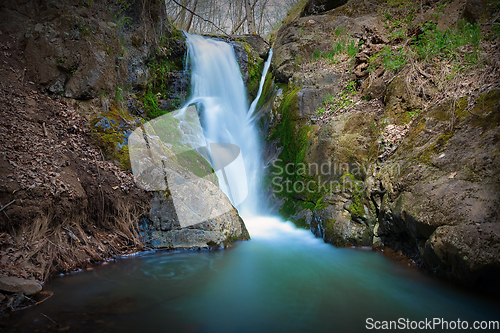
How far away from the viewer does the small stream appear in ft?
9.15

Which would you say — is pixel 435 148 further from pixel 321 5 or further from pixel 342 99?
pixel 321 5

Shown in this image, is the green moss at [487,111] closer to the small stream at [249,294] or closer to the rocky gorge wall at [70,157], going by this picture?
the small stream at [249,294]

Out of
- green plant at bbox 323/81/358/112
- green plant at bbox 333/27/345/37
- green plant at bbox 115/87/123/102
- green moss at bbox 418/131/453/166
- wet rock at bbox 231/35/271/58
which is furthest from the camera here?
wet rock at bbox 231/35/271/58

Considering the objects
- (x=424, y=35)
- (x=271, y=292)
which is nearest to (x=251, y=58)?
(x=424, y=35)

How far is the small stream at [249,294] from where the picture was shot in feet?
9.15

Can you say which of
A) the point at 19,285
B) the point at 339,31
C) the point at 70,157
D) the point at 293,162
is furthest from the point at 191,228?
the point at 339,31

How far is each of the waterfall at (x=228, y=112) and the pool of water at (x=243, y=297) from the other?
11.9 ft

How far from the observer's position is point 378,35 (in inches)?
271

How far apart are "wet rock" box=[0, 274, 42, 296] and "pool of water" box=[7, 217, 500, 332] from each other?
0.71ft

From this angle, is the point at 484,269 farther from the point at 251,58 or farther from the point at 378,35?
the point at 251,58

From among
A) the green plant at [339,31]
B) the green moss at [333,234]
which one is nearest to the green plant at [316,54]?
the green plant at [339,31]

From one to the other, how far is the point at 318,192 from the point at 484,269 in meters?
3.59

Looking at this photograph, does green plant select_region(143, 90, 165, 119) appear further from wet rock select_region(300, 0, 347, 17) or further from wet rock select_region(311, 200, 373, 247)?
wet rock select_region(300, 0, 347, 17)

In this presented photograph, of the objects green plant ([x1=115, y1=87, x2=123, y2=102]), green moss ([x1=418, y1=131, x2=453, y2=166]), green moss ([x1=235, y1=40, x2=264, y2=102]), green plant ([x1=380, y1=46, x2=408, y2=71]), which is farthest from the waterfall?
green moss ([x1=418, y1=131, x2=453, y2=166])
